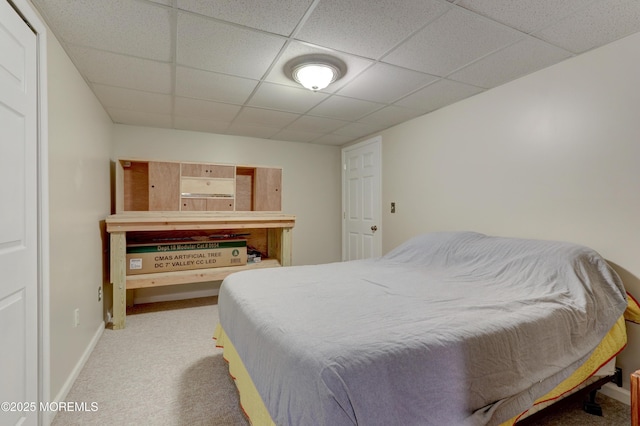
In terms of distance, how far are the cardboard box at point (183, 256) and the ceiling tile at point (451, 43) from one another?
8.78 ft

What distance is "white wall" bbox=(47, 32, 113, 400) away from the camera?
1732 mm

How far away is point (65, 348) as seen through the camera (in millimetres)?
1885

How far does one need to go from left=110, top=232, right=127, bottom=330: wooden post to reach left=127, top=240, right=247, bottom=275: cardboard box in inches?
9.5

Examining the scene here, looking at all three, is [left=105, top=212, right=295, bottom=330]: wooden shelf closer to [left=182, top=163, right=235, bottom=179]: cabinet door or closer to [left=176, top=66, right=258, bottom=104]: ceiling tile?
[left=182, top=163, right=235, bottom=179]: cabinet door

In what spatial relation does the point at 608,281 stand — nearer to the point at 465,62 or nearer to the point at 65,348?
the point at 465,62

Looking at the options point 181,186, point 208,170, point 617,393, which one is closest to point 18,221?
point 181,186

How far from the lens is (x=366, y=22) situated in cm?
165

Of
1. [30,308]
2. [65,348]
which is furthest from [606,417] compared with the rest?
[65,348]

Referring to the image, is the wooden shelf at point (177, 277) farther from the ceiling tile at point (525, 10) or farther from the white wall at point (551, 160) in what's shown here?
the ceiling tile at point (525, 10)

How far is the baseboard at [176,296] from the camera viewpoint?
12.1 feet

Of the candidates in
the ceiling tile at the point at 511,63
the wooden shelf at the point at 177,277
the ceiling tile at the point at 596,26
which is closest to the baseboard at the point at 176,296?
the wooden shelf at the point at 177,277

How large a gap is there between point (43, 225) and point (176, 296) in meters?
2.54

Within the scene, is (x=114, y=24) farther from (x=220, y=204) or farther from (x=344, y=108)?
(x=220, y=204)

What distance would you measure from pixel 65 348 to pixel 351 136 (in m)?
3.67
